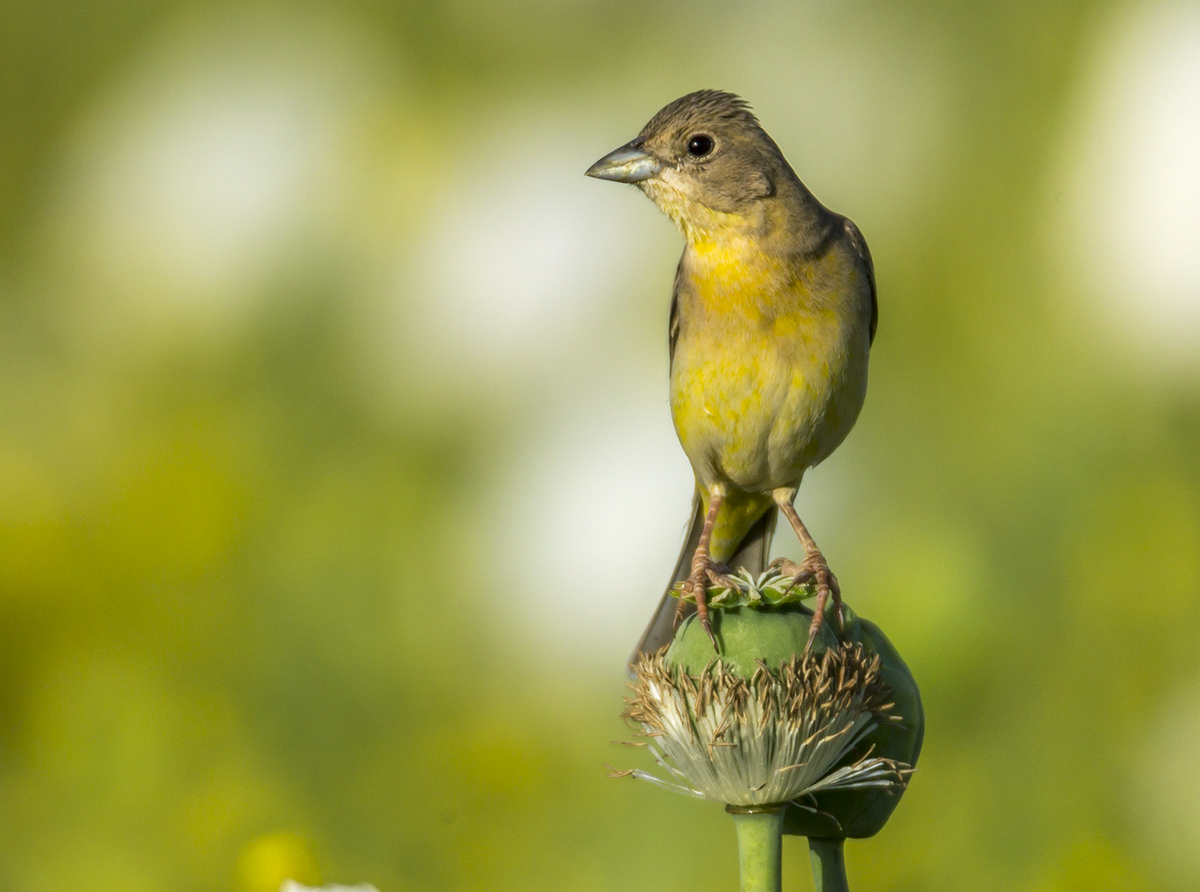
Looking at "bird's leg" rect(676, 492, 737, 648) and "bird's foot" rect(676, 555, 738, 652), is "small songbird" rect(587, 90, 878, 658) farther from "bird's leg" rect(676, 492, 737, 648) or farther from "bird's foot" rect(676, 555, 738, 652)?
"bird's foot" rect(676, 555, 738, 652)

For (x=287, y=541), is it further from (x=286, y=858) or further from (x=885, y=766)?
(x=885, y=766)

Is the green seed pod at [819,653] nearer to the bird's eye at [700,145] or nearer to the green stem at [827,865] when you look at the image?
the green stem at [827,865]

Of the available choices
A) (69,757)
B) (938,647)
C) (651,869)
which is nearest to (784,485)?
(938,647)

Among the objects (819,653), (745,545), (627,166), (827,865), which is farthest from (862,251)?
(827,865)

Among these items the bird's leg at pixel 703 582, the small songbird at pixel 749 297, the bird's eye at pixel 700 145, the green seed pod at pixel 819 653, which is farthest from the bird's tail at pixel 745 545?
the green seed pod at pixel 819 653

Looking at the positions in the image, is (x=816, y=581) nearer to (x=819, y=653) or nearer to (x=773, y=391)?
(x=819, y=653)

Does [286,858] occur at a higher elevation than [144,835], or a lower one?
higher

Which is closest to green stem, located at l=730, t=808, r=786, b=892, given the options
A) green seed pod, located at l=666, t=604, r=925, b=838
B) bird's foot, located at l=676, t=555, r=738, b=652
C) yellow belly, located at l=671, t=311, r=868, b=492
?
green seed pod, located at l=666, t=604, r=925, b=838
